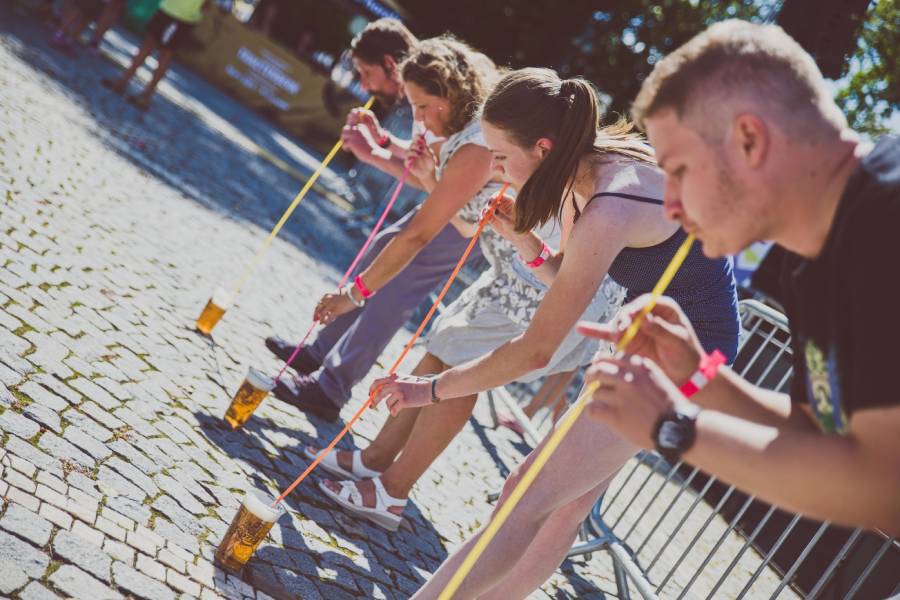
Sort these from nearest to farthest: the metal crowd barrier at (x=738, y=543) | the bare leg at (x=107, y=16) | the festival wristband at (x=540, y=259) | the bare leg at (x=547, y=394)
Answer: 1. the festival wristband at (x=540, y=259)
2. the metal crowd barrier at (x=738, y=543)
3. the bare leg at (x=547, y=394)
4. the bare leg at (x=107, y=16)

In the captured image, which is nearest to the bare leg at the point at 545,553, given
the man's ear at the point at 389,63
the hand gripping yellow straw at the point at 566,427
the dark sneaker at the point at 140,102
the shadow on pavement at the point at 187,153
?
the hand gripping yellow straw at the point at 566,427

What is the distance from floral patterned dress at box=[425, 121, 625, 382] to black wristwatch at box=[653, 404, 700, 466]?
6.68ft

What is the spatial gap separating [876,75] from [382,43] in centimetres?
1130

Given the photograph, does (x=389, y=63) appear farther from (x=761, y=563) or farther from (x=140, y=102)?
(x=140, y=102)

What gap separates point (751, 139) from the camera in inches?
62.3

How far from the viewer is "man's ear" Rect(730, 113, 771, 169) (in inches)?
61.8

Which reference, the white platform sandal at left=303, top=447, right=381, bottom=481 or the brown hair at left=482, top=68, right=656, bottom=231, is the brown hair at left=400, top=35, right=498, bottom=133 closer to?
the brown hair at left=482, top=68, right=656, bottom=231

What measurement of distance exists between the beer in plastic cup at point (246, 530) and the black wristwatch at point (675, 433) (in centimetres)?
155

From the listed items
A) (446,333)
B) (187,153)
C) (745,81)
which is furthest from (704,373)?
(187,153)

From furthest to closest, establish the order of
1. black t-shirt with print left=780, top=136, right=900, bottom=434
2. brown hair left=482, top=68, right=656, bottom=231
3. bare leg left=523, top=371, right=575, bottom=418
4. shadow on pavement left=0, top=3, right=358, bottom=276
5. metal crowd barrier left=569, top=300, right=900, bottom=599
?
shadow on pavement left=0, top=3, right=358, bottom=276
bare leg left=523, top=371, right=575, bottom=418
metal crowd barrier left=569, top=300, right=900, bottom=599
brown hair left=482, top=68, right=656, bottom=231
black t-shirt with print left=780, top=136, right=900, bottom=434

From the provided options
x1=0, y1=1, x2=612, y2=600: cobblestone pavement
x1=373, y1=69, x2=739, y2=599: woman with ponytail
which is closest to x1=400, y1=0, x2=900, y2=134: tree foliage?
x1=0, y1=1, x2=612, y2=600: cobblestone pavement

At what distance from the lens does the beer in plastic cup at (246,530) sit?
2676 mm

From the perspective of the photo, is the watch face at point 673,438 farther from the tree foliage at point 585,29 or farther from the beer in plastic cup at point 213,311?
the tree foliage at point 585,29

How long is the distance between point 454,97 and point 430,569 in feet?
7.21
